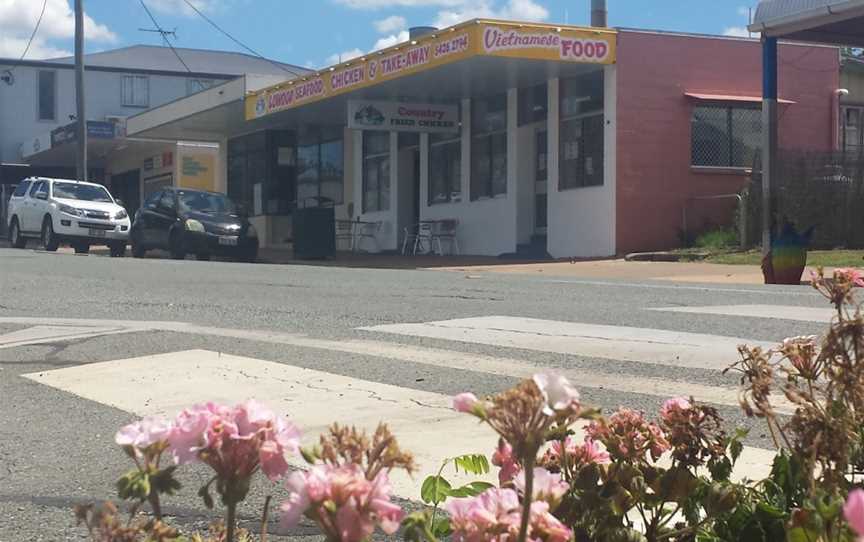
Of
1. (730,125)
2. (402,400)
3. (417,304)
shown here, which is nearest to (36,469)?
(402,400)

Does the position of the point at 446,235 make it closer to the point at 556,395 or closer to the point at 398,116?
the point at 398,116

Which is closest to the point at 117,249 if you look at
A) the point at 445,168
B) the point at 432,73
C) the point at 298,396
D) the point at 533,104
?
the point at 445,168

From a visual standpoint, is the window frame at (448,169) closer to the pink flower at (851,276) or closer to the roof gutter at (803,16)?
the roof gutter at (803,16)

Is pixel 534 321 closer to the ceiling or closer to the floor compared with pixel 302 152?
closer to the floor

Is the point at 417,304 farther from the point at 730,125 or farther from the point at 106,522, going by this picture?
the point at 730,125

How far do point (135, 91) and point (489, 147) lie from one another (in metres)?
37.6

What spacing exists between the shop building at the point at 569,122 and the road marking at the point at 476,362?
13598 millimetres

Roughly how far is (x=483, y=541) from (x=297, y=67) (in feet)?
193

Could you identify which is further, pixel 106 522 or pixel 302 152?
pixel 302 152

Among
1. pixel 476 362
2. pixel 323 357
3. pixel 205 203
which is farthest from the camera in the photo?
pixel 205 203

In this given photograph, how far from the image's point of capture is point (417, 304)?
1094 centimetres

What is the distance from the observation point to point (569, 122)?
77.6 feet

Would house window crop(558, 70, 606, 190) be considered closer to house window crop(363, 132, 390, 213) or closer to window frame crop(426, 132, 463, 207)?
window frame crop(426, 132, 463, 207)

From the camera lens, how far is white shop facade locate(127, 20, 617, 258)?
22234 mm
